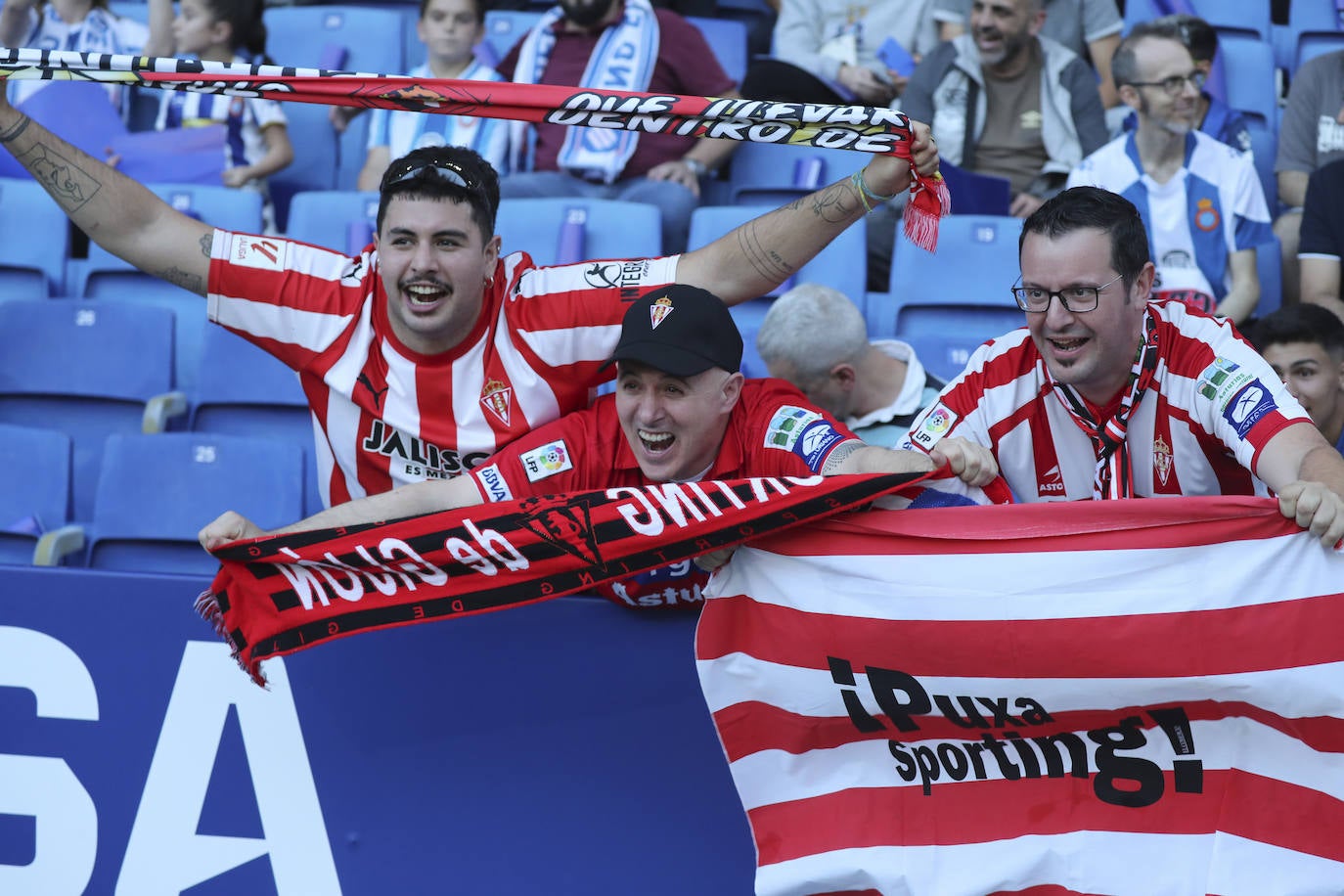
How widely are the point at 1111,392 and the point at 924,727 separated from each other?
98 centimetres

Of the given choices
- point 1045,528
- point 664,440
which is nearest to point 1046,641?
point 1045,528

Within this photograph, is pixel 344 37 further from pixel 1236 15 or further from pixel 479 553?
pixel 479 553

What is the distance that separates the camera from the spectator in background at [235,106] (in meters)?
6.46

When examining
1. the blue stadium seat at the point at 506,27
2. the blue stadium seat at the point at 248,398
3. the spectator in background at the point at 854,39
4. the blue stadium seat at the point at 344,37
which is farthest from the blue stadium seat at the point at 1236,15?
the blue stadium seat at the point at 248,398

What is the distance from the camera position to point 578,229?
18.5 ft

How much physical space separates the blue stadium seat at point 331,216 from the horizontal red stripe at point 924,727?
3.36 m

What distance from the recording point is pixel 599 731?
345 centimetres

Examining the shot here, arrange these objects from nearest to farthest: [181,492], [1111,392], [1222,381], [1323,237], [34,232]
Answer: [1222,381], [1111,392], [181,492], [1323,237], [34,232]

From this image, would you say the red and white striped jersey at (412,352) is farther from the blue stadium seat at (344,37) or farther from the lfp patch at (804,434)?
the blue stadium seat at (344,37)

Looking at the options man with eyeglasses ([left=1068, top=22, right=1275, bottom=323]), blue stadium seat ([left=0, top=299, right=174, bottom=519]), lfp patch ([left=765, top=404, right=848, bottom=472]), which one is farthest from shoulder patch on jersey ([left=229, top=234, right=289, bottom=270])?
man with eyeglasses ([left=1068, top=22, right=1275, bottom=323])

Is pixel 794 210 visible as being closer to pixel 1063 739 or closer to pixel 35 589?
pixel 1063 739

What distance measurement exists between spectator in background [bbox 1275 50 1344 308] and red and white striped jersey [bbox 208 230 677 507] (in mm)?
3535

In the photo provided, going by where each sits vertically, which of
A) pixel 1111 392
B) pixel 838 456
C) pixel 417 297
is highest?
pixel 417 297

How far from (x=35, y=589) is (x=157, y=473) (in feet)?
4.76
